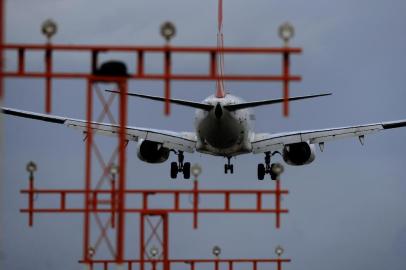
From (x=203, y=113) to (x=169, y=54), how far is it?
4040 cm

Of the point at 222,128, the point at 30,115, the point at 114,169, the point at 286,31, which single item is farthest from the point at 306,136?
the point at 286,31

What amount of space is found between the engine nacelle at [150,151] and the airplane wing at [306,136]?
6.69 metres

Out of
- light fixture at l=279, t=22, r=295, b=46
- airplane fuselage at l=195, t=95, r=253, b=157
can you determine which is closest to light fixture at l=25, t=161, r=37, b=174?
light fixture at l=279, t=22, r=295, b=46

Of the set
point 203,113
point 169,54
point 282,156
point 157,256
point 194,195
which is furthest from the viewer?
point 282,156

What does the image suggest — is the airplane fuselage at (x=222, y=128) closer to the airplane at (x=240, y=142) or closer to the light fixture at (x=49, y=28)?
the airplane at (x=240, y=142)

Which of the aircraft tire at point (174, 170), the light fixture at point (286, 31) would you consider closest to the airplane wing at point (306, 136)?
the aircraft tire at point (174, 170)

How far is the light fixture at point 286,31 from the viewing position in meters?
36.2

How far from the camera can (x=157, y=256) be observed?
4672 centimetres

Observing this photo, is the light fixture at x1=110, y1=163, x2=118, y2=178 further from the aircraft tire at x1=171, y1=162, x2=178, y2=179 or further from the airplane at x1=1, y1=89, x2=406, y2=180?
the aircraft tire at x1=171, y1=162, x2=178, y2=179

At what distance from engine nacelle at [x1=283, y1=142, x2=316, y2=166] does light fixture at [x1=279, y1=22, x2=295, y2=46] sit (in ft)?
167

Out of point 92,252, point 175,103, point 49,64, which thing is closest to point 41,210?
point 92,252

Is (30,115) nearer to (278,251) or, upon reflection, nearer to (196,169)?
(278,251)

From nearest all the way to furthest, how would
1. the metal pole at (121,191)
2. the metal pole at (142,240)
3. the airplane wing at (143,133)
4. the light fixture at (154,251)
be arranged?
the metal pole at (121,191) → the metal pole at (142,240) → the light fixture at (154,251) → the airplane wing at (143,133)

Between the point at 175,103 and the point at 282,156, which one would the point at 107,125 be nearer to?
the point at 282,156
